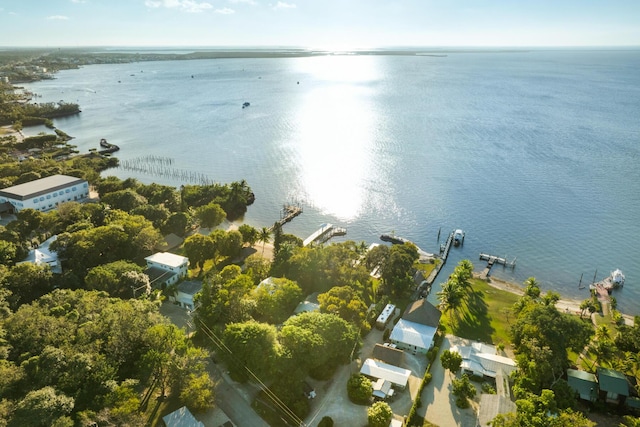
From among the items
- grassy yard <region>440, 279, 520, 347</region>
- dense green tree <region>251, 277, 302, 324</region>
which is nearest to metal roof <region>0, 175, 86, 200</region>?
dense green tree <region>251, 277, 302, 324</region>

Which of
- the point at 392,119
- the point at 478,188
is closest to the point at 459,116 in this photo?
the point at 392,119

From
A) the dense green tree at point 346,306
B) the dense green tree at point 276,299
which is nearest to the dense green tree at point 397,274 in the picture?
the dense green tree at point 346,306

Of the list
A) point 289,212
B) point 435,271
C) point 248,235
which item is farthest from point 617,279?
point 289,212

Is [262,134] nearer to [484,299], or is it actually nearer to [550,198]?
[550,198]

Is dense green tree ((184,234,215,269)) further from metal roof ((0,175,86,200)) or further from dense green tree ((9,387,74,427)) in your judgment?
metal roof ((0,175,86,200))

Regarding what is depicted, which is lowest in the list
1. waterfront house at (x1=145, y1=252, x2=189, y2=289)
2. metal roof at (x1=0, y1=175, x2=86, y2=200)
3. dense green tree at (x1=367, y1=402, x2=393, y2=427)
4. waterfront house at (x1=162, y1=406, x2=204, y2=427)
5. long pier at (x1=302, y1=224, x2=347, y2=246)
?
long pier at (x1=302, y1=224, x2=347, y2=246)

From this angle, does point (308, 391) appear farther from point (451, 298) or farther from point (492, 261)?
point (492, 261)
